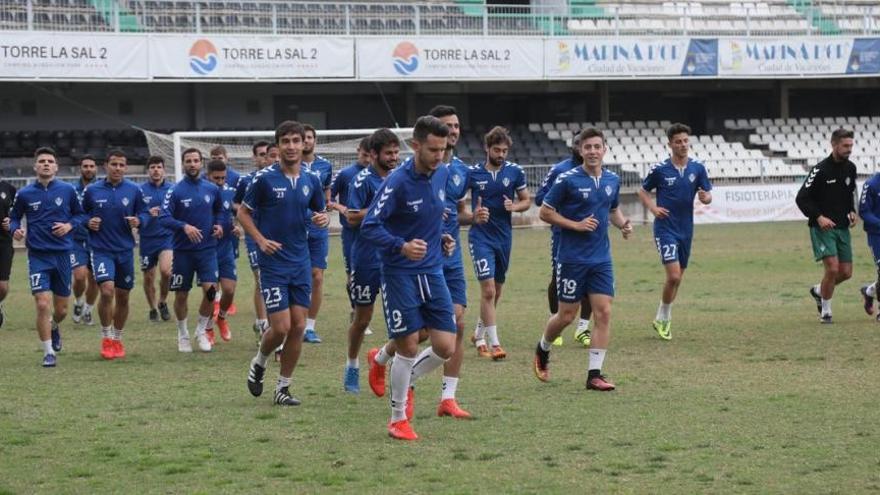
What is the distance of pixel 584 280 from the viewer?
11883mm

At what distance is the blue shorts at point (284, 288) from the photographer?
35.9 ft

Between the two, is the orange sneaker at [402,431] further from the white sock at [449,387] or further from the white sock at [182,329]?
the white sock at [182,329]

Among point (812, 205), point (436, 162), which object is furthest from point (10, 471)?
point (812, 205)

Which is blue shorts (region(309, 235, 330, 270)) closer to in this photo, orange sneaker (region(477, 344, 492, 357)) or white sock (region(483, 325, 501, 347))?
orange sneaker (region(477, 344, 492, 357))

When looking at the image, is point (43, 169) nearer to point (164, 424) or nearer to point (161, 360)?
point (161, 360)

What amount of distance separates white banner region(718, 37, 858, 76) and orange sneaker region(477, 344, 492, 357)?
32.8 meters

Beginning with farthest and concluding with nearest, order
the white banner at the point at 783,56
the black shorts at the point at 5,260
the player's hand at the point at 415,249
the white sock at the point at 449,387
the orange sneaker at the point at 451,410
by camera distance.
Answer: the white banner at the point at 783,56 → the black shorts at the point at 5,260 → the white sock at the point at 449,387 → the orange sneaker at the point at 451,410 → the player's hand at the point at 415,249

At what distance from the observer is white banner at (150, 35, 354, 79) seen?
39.0 metres

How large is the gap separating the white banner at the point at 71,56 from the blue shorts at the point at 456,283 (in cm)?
2824

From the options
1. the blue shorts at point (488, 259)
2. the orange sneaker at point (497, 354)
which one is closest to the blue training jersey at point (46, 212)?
the blue shorts at point (488, 259)

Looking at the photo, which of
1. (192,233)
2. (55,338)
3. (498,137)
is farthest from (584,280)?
(55,338)

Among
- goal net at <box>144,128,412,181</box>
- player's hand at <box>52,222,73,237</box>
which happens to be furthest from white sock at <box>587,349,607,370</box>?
goal net at <box>144,128,412,181</box>

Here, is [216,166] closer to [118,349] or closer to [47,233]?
[47,233]

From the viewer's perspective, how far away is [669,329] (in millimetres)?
15664
